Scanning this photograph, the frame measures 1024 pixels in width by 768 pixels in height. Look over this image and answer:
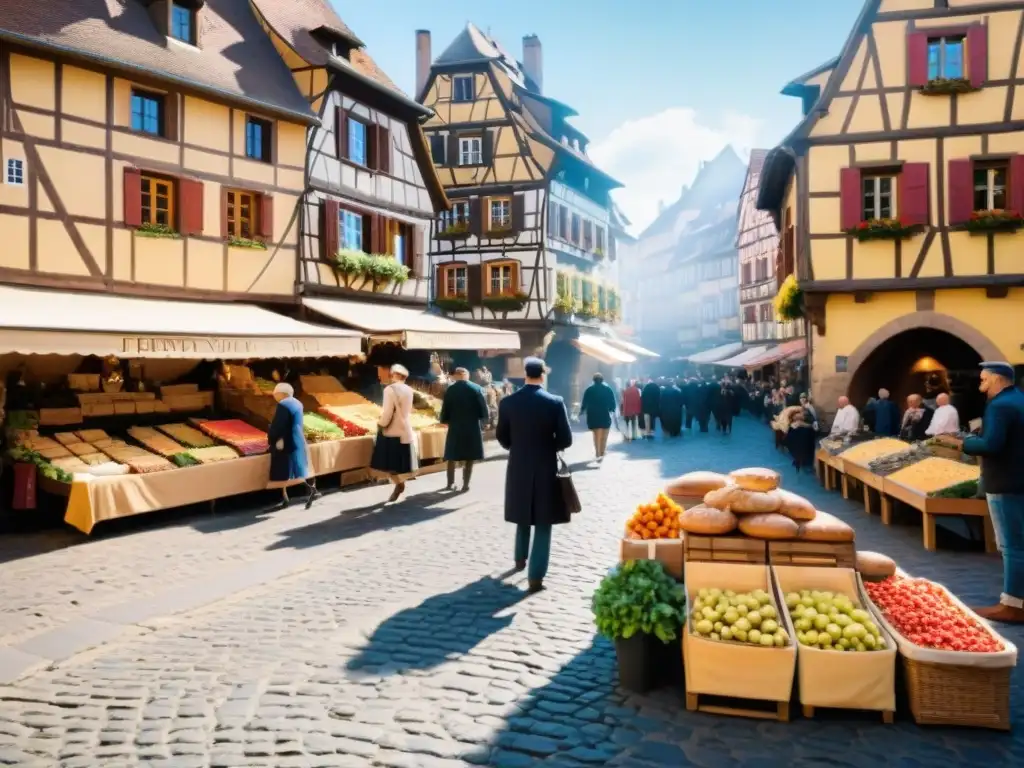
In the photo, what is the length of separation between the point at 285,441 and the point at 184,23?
29.5ft

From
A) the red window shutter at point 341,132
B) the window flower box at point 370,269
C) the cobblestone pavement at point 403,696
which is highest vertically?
the red window shutter at point 341,132

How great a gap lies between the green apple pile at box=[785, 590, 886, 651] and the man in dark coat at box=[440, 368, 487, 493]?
25.2ft

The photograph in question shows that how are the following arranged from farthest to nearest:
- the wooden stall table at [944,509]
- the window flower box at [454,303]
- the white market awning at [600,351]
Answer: the white market awning at [600,351], the window flower box at [454,303], the wooden stall table at [944,509]

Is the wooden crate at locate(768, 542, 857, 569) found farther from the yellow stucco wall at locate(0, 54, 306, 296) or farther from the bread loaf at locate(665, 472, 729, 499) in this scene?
the yellow stucco wall at locate(0, 54, 306, 296)

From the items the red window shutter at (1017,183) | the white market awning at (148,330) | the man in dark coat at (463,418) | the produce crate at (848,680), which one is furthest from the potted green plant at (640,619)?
the red window shutter at (1017,183)

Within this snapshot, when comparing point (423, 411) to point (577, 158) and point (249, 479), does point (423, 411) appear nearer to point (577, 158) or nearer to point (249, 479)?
point (249, 479)

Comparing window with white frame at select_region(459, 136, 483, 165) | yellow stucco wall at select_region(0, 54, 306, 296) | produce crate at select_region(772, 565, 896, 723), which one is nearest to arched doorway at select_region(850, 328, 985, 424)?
yellow stucco wall at select_region(0, 54, 306, 296)

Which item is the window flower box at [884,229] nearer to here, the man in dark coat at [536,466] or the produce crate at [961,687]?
the man in dark coat at [536,466]

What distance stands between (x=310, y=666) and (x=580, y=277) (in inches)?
1159

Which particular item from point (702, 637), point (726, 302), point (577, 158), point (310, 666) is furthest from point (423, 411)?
point (726, 302)

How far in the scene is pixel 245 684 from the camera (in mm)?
5062

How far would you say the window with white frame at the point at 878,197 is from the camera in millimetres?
17281

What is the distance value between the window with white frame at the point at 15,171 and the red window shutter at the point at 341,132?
7049 mm

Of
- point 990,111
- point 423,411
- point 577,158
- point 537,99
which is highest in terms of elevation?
point 537,99
